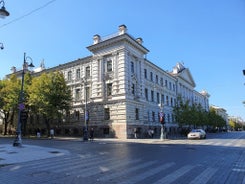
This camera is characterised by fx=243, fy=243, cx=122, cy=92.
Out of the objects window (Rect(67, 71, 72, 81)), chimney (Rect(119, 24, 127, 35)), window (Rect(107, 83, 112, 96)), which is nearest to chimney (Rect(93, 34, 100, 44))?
chimney (Rect(119, 24, 127, 35))

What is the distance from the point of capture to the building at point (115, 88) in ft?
117

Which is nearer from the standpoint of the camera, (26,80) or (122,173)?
(122,173)

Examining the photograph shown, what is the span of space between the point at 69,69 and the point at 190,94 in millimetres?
40745

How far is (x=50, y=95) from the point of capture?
37.5 meters

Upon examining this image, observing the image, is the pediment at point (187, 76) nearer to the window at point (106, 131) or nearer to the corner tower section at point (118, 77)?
the corner tower section at point (118, 77)

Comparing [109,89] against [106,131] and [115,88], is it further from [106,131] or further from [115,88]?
[106,131]

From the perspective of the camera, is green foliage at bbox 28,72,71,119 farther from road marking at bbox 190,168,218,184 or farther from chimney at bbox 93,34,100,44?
road marking at bbox 190,168,218,184

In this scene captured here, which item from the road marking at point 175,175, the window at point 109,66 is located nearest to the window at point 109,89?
the window at point 109,66

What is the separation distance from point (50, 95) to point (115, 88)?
1017 centimetres

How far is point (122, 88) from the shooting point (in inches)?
1400

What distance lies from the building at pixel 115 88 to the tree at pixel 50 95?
370cm

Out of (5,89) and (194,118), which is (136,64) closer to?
(194,118)

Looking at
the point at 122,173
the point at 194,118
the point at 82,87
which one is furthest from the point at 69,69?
the point at 122,173

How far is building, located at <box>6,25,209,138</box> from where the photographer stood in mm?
35531
